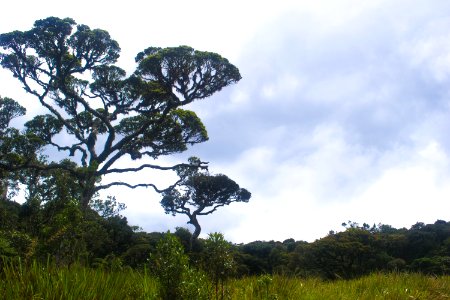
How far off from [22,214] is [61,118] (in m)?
5.38

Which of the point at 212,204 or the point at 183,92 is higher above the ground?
the point at 183,92

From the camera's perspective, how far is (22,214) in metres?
19.2

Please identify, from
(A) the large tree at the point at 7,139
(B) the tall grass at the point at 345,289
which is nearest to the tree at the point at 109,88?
(A) the large tree at the point at 7,139

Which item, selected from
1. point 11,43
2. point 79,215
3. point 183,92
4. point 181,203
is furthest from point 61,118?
point 79,215

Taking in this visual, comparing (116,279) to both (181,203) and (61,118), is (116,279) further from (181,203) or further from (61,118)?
(181,203)

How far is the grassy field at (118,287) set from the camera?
3291 millimetres

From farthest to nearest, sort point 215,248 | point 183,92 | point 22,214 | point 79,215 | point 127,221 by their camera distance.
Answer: point 127,221 → point 183,92 → point 22,214 → point 79,215 → point 215,248

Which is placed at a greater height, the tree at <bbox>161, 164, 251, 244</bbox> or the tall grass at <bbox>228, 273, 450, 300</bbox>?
the tree at <bbox>161, 164, 251, 244</bbox>

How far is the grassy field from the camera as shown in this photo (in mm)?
3291

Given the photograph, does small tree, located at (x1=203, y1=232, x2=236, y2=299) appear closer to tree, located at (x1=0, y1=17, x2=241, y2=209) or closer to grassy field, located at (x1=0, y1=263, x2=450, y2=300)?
grassy field, located at (x1=0, y1=263, x2=450, y2=300)

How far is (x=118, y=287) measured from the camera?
4.05 meters

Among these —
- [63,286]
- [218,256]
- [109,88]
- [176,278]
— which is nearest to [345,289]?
[218,256]

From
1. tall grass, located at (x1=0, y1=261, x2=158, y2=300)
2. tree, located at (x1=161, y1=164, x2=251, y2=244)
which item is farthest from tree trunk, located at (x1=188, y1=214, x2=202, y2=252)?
tall grass, located at (x1=0, y1=261, x2=158, y2=300)

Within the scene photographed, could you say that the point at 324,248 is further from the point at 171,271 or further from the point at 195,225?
the point at 171,271
